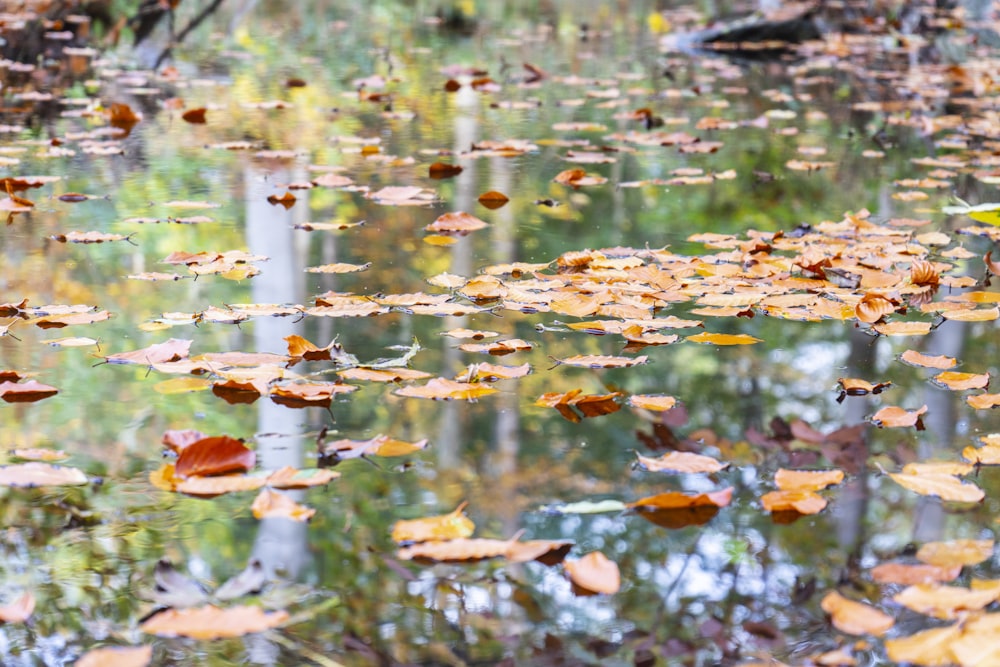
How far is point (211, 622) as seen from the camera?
145 cm

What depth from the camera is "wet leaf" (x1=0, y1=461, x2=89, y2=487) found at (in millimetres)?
1844

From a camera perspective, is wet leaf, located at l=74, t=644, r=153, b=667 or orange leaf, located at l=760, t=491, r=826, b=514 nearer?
wet leaf, located at l=74, t=644, r=153, b=667

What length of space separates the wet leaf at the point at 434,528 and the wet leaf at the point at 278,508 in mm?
149

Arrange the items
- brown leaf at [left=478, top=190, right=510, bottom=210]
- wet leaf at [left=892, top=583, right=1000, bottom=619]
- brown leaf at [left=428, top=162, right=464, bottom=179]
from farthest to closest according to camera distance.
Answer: brown leaf at [left=428, top=162, right=464, bottom=179]
brown leaf at [left=478, top=190, right=510, bottom=210]
wet leaf at [left=892, top=583, right=1000, bottom=619]

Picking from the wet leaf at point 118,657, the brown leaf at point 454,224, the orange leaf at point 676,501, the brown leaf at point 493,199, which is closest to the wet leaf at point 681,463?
the orange leaf at point 676,501

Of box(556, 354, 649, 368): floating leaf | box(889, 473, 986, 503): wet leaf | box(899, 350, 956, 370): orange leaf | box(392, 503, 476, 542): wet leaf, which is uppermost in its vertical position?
box(899, 350, 956, 370): orange leaf

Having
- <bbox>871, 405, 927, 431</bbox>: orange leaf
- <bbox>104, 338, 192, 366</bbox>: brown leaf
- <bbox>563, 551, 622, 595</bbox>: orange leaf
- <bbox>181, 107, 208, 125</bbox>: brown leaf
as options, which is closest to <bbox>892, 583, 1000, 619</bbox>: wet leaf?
<bbox>563, 551, 622, 595</bbox>: orange leaf

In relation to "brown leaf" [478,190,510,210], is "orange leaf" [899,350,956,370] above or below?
below

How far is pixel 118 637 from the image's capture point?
1426 millimetres

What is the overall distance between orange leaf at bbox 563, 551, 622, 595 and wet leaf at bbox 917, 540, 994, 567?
0.46 m

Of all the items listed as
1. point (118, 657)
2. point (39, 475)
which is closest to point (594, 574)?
point (118, 657)

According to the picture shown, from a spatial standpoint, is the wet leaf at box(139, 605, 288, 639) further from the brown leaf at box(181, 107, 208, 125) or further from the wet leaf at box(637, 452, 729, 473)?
the brown leaf at box(181, 107, 208, 125)

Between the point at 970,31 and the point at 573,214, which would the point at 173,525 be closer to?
the point at 573,214

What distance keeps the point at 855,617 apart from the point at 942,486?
47 centimetres
